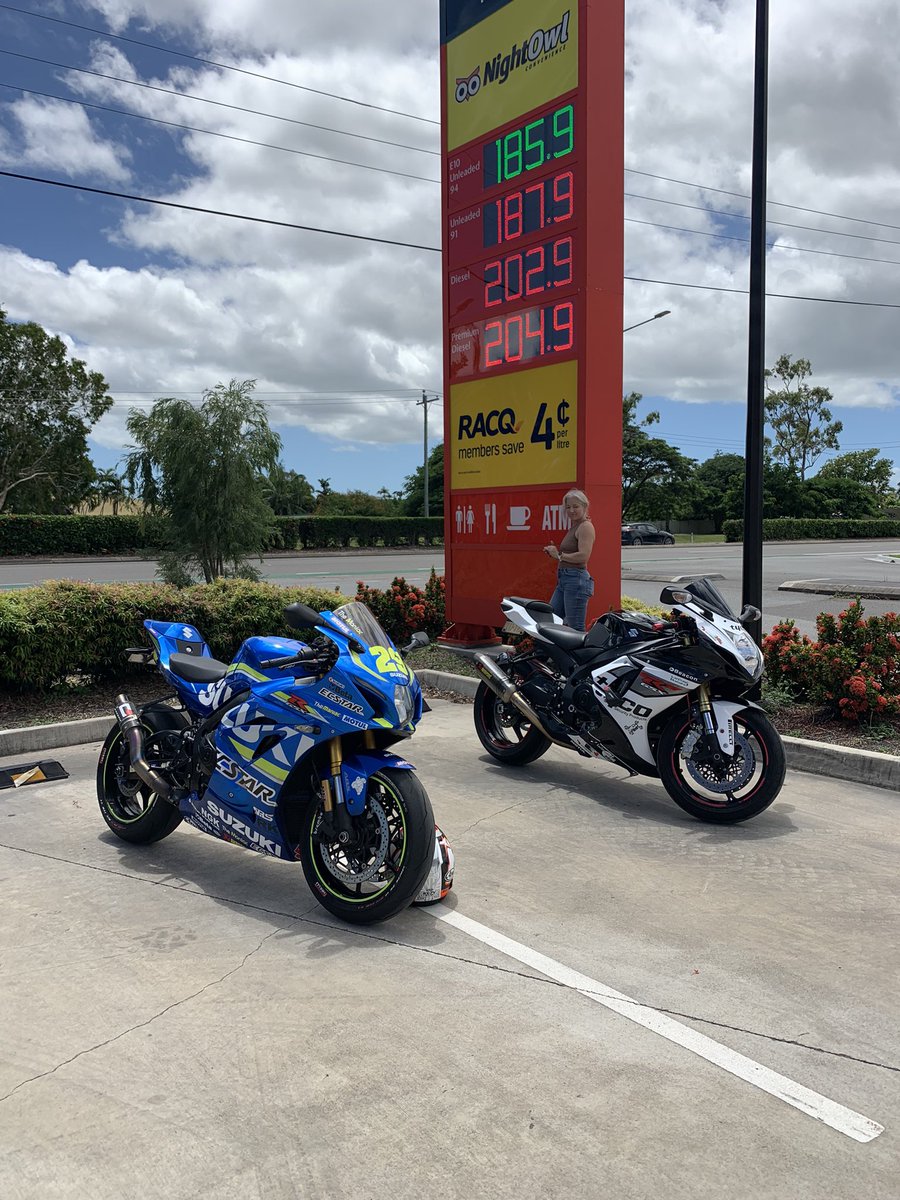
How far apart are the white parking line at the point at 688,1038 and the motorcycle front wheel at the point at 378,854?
37 centimetres

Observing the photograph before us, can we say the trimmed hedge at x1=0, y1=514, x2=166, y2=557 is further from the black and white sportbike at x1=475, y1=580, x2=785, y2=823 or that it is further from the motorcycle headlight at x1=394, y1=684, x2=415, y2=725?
the motorcycle headlight at x1=394, y1=684, x2=415, y2=725

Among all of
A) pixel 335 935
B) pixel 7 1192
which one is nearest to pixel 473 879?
pixel 335 935

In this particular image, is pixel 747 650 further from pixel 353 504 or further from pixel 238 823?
pixel 353 504

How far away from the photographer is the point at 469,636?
10750 millimetres

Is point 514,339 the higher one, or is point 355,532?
point 514,339

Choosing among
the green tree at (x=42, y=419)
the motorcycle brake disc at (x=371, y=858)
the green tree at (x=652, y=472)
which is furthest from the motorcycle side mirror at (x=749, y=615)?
the green tree at (x=652, y=472)

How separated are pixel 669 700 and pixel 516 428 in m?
4.97

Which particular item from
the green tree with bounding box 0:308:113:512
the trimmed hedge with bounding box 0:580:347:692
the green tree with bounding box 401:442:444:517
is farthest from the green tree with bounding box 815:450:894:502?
the trimmed hedge with bounding box 0:580:347:692

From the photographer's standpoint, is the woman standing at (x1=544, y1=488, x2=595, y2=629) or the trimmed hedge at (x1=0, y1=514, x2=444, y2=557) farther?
the trimmed hedge at (x1=0, y1=514, x2=444, y2=557)

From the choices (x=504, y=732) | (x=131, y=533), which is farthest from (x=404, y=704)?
(x=131, y=533)

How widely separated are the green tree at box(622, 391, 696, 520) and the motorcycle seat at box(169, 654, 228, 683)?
6539cm

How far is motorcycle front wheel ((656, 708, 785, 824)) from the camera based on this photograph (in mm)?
5199

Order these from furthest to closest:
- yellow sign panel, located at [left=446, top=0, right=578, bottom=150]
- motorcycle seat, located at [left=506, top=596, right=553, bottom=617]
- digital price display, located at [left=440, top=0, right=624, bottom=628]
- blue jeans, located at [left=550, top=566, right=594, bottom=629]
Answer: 1. yellow sign panel, located at [left=446, top=0, right=578, bottom=150]
2. digital price display, located at [left=440, top=0, right=624, bottom=628]
3. blue jeans, located at [left=550, top=566, right=594, bottom=629]
4. motorcycle seat, located at [left=506, top=596, right=553, bottom=617]

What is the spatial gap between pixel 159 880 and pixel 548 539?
5.94 meters
